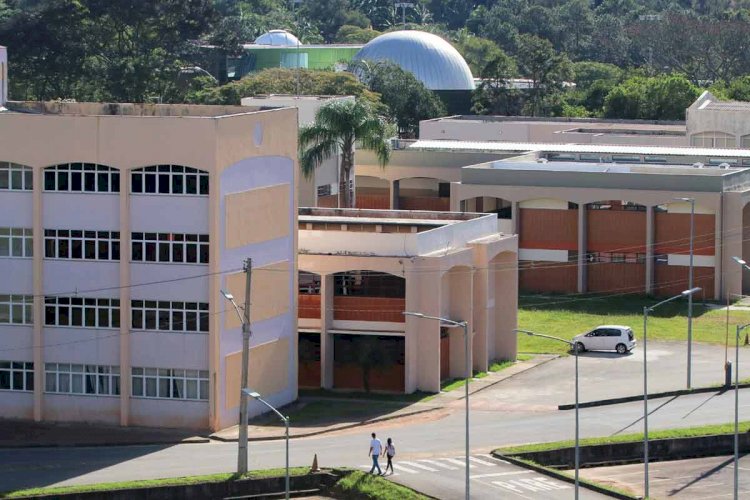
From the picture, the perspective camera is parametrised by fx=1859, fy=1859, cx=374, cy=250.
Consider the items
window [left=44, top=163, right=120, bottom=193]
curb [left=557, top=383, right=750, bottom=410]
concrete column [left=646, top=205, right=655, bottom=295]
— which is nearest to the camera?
window [left=44, top=163, right=120, bottom=193]

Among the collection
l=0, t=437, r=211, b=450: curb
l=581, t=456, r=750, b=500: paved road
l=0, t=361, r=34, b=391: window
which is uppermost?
l=0, t=361, r=34, b=391: window

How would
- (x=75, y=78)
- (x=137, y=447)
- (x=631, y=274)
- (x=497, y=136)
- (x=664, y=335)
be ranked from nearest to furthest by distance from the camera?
(x=137, y=447) → (x=664, y=335) → (x=631, y=274) → (x=497, y=136) → (x=75, y=78)

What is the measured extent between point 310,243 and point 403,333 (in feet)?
15.2

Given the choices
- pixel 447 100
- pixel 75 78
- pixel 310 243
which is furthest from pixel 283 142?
pixel 447 100

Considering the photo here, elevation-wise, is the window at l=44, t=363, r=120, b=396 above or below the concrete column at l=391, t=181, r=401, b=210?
below

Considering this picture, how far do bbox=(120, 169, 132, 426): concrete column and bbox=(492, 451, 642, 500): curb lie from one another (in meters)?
12.5

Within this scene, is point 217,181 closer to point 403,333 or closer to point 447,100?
point 403,333

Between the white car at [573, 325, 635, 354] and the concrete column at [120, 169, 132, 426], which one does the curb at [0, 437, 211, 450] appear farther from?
the white car at [573, 325, 635, 354]

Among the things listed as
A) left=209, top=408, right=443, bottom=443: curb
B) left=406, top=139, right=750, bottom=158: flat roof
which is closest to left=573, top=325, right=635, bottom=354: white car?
left=209, top=408, right=443, bottom=443: curb

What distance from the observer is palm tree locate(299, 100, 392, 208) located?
276ft

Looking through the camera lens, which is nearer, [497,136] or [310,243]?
[310,243]

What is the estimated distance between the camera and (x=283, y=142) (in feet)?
209

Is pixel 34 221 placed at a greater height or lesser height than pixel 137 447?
greater

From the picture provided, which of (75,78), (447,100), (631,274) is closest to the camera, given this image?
(631,274)
